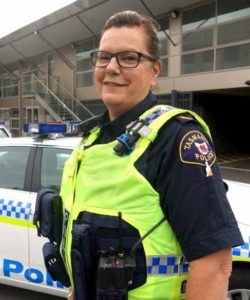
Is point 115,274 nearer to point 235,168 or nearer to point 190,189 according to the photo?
point 190,189

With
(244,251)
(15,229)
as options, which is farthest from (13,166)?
(244,251)

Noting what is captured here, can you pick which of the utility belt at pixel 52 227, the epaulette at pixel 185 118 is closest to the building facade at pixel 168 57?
the utility belt at pixel 52 227

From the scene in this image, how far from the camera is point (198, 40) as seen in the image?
13.5 meters

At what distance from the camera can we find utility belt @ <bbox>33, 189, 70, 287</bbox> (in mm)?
1523

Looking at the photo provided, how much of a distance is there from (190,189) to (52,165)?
7.47 ft

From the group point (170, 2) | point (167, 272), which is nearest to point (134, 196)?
point (167, 272)

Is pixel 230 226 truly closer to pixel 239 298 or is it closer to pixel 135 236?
pixel 135 236

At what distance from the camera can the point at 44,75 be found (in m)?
20.4

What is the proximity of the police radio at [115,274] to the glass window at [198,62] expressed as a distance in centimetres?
1251

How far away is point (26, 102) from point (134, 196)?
21004 millimetres

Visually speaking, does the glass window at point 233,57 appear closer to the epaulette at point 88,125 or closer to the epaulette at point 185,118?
the epaulette at point 88,125

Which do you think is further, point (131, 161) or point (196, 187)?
point (131, 161)

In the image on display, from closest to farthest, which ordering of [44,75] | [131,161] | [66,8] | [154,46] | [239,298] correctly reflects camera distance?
[131,161] < [154,46] < [239,298] < [66,8] < [44,75]

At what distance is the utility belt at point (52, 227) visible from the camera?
1523 mm
